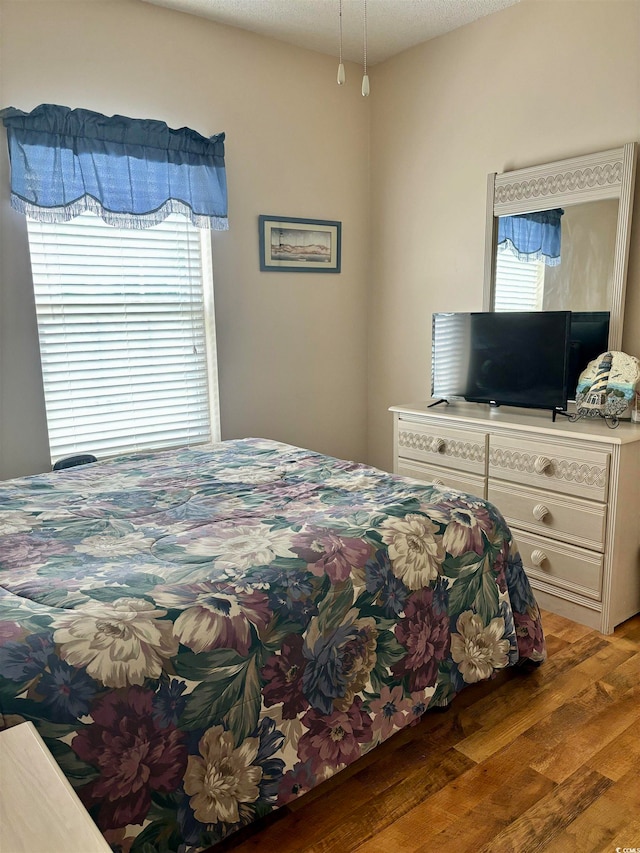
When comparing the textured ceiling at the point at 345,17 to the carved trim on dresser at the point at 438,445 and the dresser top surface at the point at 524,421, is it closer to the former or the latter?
the dresser top surface at the point at 524,421

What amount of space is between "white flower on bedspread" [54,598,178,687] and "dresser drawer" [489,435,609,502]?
6.09 ft

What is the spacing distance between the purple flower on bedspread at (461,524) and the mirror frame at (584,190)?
129 centimetres

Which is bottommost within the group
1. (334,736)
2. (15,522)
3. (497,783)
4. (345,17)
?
(497,783)

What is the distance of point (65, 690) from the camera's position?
124 cm

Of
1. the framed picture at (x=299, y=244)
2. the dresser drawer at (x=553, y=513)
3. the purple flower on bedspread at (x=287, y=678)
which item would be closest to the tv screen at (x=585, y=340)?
the dresser drawer at (x=553, y=513)

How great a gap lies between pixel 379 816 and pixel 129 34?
11.4ft

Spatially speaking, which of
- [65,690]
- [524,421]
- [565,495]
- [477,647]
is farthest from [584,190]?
[65,690]

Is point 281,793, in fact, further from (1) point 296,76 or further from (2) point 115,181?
(1) point 296,76

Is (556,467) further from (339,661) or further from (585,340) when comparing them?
(339,661)

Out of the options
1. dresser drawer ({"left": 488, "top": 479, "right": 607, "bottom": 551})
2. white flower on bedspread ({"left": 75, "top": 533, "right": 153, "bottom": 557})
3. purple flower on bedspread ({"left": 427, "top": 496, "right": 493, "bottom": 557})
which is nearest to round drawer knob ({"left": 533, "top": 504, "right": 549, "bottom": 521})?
dresser drawer ({"left": 488, "top": 479, "right": 607, "bottom": 551})

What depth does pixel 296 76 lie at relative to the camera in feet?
12.1

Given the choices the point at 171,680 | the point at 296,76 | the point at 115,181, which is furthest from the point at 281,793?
the point at 296,76

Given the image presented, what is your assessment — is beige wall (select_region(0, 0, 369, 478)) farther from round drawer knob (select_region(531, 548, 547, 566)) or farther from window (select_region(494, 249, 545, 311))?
round drawer knob (select_region(531, 548, 547, 566))

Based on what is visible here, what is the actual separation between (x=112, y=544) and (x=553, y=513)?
1854 mm
